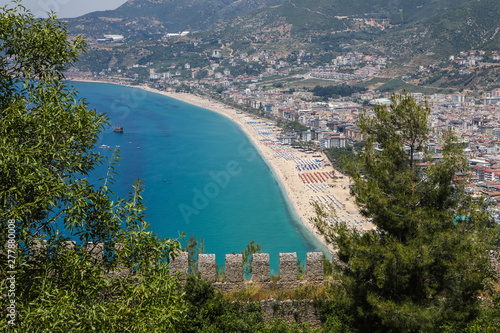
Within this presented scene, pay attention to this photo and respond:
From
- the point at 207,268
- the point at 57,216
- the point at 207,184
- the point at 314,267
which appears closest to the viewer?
the point at 57,216

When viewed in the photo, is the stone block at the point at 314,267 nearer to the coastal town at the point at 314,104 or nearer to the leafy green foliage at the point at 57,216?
the coastal town at the point at 314,104

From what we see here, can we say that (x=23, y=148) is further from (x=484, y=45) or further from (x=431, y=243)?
(x=484, y=45)

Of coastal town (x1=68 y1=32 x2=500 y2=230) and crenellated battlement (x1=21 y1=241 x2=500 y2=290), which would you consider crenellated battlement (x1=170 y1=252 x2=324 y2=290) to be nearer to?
crenellated battlement (x1=21 y1=241 x2=500 y2=290)

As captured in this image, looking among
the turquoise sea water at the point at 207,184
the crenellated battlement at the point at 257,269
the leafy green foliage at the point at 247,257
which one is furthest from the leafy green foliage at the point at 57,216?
the turquoise sea water at the point at 207,184

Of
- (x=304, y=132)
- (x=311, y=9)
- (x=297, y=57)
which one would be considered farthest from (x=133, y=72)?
(x=304, y=132)

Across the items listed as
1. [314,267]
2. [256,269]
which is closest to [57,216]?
[256,269]

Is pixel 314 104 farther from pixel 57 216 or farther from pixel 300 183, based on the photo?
pixel 57 216

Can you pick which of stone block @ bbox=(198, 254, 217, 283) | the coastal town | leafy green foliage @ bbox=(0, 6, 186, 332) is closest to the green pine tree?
the coastal town

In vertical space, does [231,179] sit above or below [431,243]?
Result: below
